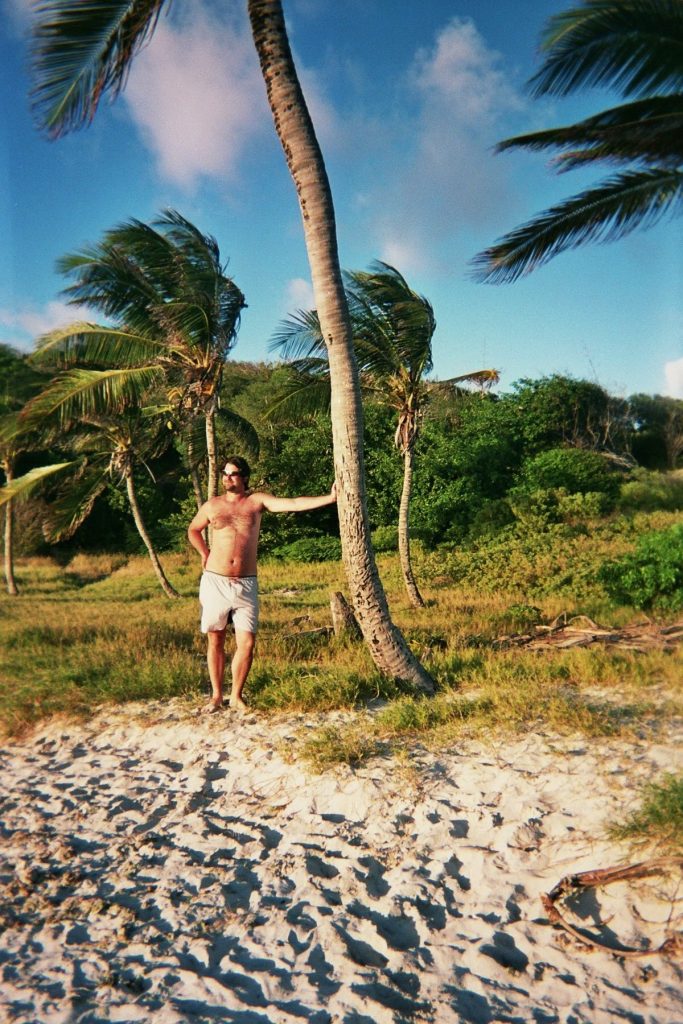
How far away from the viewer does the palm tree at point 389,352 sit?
12.9 meters

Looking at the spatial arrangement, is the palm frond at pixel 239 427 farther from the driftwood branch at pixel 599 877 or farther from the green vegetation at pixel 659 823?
the driftwood branch at pixel 599 877

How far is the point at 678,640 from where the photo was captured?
7246mm

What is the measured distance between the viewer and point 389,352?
46.0 feet

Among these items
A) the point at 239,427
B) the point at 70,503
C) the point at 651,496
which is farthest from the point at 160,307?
the point at 651,496

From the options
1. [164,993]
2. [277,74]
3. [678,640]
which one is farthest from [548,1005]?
[277,74]

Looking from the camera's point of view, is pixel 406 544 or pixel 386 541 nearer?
pixel 406 544

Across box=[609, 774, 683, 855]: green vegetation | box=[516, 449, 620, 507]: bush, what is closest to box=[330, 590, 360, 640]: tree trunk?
box=[609, 774, 683, 855]: green vegetation

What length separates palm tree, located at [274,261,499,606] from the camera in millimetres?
12891

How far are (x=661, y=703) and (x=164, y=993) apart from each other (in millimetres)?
4057

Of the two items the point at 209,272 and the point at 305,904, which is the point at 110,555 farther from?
the point at 305,904

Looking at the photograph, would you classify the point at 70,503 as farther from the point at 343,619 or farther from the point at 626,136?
the point at 626,136

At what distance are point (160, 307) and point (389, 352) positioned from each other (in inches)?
178

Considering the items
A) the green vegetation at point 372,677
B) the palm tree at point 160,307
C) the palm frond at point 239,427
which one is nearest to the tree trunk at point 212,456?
the palm tree at point 160,307

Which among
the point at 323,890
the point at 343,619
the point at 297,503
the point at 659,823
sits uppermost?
the point at 297,503
